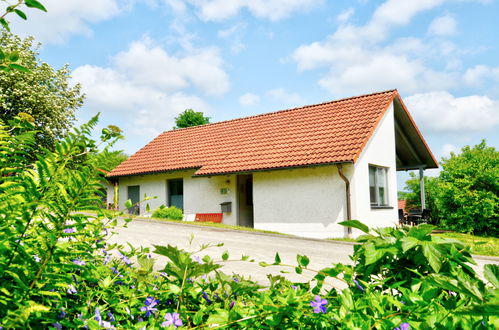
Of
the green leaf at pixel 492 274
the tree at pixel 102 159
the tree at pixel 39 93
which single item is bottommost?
the green leaf at pixel 492 274

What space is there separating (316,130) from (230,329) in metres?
15.3

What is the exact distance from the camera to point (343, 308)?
1.43 m

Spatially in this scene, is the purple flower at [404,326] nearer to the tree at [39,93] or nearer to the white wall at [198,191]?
the white wall at [198,191]

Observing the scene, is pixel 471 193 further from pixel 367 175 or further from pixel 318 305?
pixel 318 305

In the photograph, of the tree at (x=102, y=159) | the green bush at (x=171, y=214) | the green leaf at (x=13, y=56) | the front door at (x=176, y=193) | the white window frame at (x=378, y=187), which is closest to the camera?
the green leaf at (x=13, y=56)

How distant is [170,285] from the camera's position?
158 centimetres

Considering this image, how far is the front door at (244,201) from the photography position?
17.0 meters

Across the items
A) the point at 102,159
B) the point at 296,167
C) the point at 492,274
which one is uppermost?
the point at 296,167

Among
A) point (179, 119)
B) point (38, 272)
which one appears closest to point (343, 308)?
point (38, 272)

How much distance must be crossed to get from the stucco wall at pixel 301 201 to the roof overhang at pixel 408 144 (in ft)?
19.1

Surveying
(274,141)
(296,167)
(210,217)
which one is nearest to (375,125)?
(296,167)

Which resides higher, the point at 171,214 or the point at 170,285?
the point at 170,285

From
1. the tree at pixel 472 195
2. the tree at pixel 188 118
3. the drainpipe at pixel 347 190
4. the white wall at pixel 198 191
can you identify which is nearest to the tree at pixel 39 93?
the white wall at pixel 198 191

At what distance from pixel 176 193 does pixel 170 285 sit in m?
18.1
